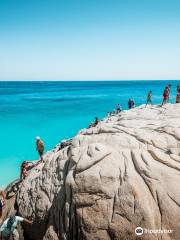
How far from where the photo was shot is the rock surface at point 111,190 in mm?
9359

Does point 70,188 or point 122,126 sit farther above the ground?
point 122,126

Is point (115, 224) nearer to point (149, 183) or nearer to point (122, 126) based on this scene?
point (149, 183)

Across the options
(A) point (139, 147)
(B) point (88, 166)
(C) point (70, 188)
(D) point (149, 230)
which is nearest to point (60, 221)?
(C) point (70, 188)

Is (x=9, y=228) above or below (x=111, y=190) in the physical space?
below

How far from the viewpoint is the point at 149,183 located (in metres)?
9.87

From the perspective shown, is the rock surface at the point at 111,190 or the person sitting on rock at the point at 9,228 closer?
the rock surface at the point at 111,190

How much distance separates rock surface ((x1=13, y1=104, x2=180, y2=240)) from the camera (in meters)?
9.36

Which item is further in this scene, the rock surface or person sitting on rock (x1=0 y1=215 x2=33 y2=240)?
person sitting on rock (x1=0 y1=215 x2=33 y2=240)

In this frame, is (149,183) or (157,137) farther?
(157,137)

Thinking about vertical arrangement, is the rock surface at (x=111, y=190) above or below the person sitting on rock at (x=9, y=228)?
above

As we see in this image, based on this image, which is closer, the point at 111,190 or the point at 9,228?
the point at 111,190

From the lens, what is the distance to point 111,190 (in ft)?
32.6

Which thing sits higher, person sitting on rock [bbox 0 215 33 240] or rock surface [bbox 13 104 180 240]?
rock surface [bbox 13 104 180 240]

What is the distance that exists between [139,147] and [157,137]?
1.16 m
